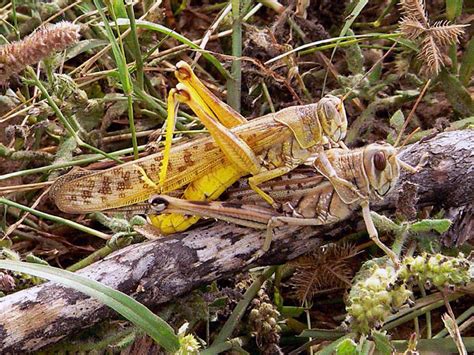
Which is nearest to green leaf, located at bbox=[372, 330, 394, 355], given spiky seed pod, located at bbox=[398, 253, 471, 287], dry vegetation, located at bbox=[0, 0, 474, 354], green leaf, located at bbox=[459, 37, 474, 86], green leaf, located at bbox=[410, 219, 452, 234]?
dry vegetation, located at bbox=[0, 0, 474, 354]

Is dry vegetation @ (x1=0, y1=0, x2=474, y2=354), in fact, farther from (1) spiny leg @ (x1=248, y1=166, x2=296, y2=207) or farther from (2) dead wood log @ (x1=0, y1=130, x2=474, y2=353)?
(1) spiny leg @ (x1=248, y1=166, x2=296, y2=207)

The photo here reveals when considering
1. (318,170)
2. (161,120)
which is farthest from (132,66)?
(318,170)

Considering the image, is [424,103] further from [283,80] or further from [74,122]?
[74,122]

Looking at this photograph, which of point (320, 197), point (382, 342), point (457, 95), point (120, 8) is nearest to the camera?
point (382, 342)

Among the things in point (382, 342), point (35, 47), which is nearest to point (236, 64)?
point (35, 47)

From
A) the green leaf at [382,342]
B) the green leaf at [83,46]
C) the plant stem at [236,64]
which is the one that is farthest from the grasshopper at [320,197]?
the green leaf at [83,46]

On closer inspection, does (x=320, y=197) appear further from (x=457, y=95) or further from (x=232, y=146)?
(x=457, y=95)
